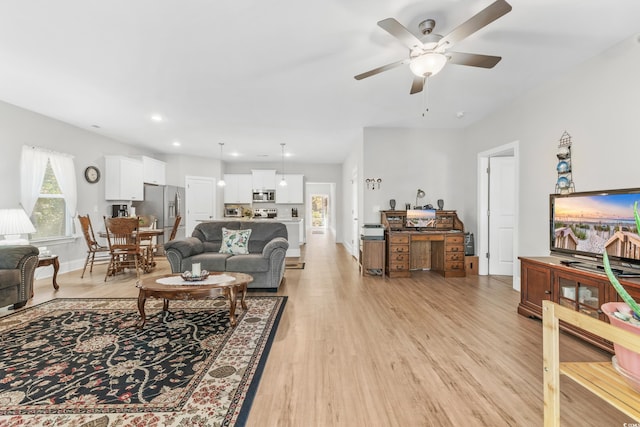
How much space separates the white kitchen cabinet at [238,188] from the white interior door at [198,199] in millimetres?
575

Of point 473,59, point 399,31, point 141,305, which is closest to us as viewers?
point 399,31

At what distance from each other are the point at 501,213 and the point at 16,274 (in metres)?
7.02

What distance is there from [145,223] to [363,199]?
5022 mm

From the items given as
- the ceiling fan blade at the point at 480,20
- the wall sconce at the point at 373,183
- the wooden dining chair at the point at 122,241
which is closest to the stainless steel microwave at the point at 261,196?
the wooden dining chair at the point at 122,241

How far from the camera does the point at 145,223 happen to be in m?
6.66

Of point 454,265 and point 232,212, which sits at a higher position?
point 232,212

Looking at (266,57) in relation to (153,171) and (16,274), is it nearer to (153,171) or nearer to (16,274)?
(16,274)

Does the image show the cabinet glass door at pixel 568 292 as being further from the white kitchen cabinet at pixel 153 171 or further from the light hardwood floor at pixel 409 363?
the white kitchen cabinet at pixel 153 171

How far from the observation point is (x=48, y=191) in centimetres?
520

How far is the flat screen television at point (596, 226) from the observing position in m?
2.39

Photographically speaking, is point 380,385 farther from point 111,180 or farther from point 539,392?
point 111,180

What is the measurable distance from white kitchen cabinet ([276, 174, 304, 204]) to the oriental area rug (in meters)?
6.21

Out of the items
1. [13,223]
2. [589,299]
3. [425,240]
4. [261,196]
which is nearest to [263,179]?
[261,196]

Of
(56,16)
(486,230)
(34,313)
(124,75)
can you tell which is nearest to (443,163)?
(486,230)
